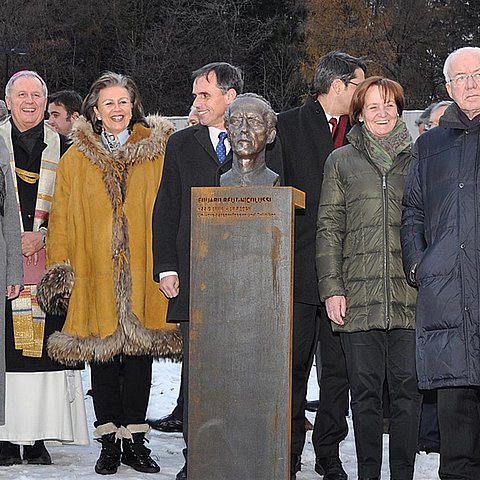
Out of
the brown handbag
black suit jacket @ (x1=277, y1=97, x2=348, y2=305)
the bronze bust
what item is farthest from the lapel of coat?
the brown handbag

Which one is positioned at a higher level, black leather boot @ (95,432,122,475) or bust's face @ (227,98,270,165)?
bust's face @ (227,98,270,165)

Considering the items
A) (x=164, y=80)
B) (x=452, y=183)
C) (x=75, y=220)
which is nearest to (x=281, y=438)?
(x=452, y=183)

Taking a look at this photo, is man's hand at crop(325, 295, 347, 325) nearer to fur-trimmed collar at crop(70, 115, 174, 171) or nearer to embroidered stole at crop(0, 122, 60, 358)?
fur-trimmed collar at crop(70, 115, 174, 171)

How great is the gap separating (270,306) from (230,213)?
438mm

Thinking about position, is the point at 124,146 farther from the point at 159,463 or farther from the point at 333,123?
the point at 159,463

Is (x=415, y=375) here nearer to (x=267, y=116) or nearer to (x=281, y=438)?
(x=281, y=438)

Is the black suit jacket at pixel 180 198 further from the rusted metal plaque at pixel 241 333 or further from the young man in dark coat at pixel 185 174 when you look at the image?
the rusted metal plaque at pixel 241 333

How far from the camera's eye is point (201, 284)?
4484 millimetres

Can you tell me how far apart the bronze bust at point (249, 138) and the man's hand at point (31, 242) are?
1560 mm

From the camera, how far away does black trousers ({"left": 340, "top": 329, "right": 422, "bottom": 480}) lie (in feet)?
15.5

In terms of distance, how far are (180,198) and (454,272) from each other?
1548mm

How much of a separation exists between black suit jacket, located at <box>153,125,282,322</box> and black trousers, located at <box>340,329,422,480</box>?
906mm

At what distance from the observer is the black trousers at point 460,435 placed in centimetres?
427

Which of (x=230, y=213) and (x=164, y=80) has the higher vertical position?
(x=164, y=80)
